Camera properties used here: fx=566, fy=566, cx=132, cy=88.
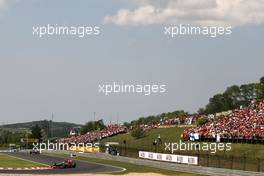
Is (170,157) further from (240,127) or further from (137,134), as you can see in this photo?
(137,134)

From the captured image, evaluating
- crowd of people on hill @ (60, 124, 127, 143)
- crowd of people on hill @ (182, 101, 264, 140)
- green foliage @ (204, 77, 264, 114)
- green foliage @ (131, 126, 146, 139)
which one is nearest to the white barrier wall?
crowd of people on hill @ (182, 101, 264, 140)

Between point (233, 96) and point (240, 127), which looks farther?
point (233, 96)

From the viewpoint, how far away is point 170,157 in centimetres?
5372

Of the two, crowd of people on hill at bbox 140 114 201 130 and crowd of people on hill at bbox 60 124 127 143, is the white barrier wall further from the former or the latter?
crowd of people on hill at bbox 60 124 127 143

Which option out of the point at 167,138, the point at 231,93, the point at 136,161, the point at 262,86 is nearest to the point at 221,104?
the point at 231,93

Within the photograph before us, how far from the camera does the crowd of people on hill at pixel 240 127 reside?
170 ft

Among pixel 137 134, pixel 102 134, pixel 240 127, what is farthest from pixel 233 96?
pixel 240 127

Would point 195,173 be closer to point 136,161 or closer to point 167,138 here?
point 136,161

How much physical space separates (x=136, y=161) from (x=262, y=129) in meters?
15.6

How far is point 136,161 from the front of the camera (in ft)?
198

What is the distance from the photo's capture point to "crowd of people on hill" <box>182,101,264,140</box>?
51744 mm

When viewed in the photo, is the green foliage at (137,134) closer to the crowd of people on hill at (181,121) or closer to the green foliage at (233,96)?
the crowd of people on hill at (181,121)

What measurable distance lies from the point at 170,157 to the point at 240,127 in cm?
752

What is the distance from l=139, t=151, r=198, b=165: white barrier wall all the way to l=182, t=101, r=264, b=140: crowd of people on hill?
17.3 ft
